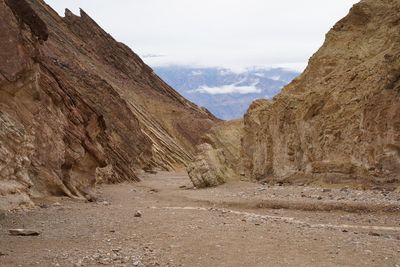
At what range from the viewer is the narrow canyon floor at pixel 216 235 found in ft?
32.4

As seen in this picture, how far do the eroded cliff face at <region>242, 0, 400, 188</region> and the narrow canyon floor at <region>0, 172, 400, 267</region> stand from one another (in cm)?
309

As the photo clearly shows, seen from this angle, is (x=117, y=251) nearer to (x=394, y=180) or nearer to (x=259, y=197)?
(x=259, y=197)

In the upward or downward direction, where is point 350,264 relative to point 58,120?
downward

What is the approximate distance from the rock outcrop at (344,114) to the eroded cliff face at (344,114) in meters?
0.04

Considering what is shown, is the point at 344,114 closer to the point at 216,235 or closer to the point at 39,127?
the point at 39,127

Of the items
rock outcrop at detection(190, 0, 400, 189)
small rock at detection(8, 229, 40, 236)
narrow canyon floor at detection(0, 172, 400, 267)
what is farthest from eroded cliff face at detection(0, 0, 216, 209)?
rock outcrop at detection(190, 0, 400, 189)

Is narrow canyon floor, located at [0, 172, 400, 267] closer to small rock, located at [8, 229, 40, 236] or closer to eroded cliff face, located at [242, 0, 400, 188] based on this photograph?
small rock, located at [8, 229, 40, 236]

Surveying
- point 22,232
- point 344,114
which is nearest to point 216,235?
point 22,232

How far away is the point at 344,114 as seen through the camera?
2319 cm

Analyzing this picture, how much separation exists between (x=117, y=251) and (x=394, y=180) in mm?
12339

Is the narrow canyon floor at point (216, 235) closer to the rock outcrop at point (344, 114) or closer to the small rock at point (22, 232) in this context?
the small rock at point (22, 232)

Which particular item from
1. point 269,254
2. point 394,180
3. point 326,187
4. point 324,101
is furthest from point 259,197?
point 269,254

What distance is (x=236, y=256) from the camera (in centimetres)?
1006

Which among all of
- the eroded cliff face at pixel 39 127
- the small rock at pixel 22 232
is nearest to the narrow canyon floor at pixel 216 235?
the small rock at pixel 22 232
